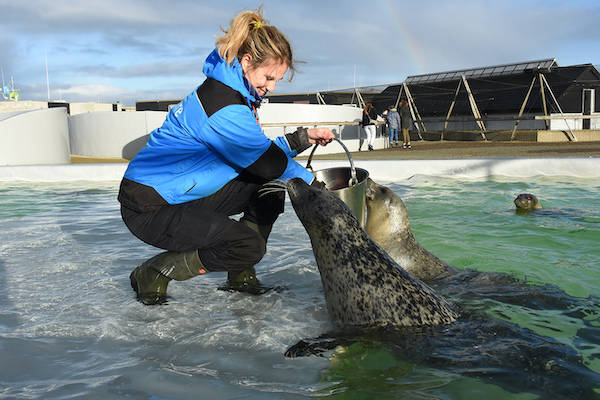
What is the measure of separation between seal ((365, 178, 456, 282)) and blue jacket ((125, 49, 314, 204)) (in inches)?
41.2

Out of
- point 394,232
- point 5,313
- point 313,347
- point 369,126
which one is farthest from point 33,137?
point 313,347

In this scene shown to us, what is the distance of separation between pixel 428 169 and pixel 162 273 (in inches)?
325

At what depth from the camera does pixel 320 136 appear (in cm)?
353

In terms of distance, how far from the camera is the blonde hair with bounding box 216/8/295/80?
119 inches

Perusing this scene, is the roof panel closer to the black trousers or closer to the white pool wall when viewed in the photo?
the white pool wall

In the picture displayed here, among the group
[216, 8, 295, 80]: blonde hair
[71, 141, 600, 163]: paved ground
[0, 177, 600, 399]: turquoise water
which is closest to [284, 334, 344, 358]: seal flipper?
[0, 177, 600, 399]: turquoise water

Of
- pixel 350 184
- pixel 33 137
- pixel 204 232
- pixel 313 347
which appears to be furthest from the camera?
pixel 33 137

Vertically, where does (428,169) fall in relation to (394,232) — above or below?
above

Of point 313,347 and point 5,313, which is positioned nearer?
point 313,347

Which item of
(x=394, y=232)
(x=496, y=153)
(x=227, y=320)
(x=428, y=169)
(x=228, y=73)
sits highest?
(x=228, y=73)

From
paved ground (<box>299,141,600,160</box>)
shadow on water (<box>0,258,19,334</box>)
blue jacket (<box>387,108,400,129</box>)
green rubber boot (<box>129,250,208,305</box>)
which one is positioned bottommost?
shadow on water (<box>0,258,19,334</box>)

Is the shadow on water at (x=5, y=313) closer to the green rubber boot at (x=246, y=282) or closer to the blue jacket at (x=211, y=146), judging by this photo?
the blue jacket at (x=211, y=146)

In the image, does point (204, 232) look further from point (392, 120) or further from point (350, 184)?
point (392, 120)

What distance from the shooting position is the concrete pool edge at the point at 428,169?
10086 millimetres
